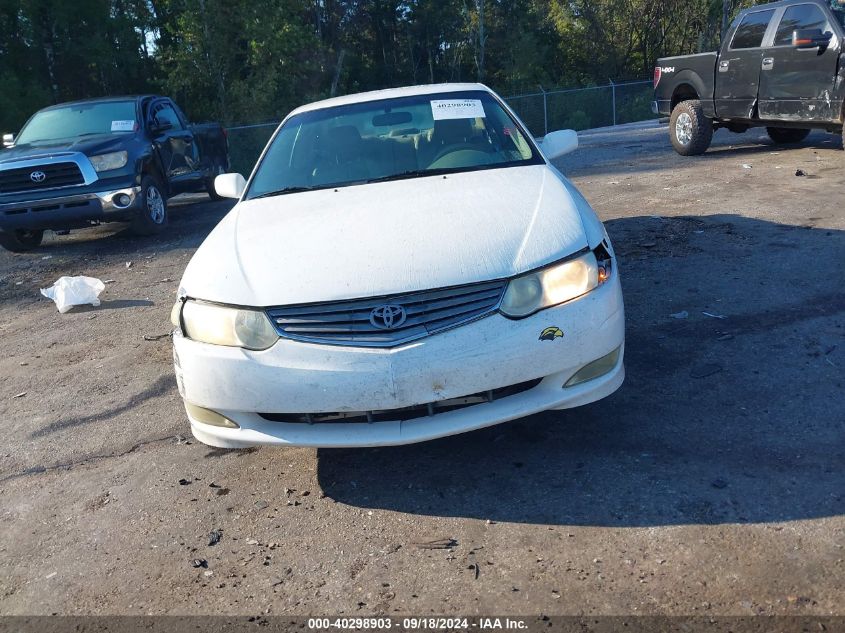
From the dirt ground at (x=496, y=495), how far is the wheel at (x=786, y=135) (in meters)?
7.42

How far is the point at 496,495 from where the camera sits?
3332mm

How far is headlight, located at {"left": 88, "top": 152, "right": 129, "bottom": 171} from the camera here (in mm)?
9414

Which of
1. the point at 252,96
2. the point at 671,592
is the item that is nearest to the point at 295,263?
the point at 671,592

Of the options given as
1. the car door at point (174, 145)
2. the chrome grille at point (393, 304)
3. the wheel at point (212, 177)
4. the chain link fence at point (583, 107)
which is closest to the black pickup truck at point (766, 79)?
the wheel at point (212, 177)

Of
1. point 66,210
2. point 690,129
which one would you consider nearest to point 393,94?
point 66,210

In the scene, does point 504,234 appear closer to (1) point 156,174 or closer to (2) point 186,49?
(1) point 156,174

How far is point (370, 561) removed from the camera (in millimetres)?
2988

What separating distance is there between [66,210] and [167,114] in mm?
3095

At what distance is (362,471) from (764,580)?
172 centimetres

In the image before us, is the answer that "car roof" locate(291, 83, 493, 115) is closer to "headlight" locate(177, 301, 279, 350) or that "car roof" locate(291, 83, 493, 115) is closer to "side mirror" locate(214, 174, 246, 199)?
"side mirror" locate(214, 174, 246, 199)

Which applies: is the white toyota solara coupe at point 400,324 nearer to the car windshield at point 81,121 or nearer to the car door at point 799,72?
the car windshield at point 81,121

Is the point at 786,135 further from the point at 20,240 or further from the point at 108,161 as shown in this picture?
the point at 20,240

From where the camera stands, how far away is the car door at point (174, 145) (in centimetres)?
1078


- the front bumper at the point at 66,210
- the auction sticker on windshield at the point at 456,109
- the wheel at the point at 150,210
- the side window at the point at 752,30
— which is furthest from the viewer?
the side window at the point at 752,30
